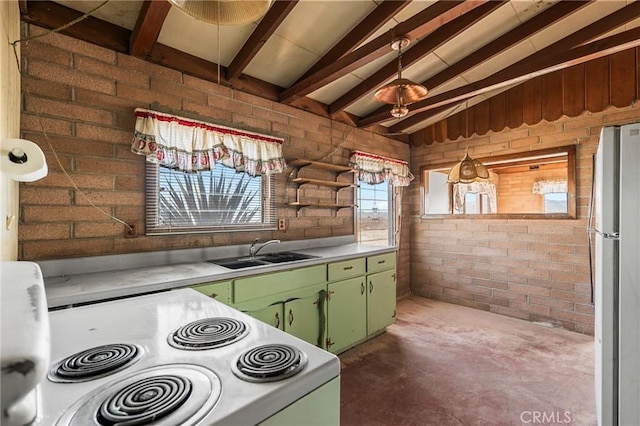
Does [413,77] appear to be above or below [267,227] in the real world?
above

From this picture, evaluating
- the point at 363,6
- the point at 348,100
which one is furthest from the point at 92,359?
the point at 348,100

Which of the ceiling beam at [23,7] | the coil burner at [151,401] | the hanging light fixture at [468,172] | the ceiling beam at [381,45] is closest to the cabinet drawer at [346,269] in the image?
the hanging light fixture at [468,172]

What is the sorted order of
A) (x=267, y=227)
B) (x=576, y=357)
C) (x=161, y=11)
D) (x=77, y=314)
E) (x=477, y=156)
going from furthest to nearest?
1. (x=477, y=156)
2. (x=267, y=227)
3. (x=576, y=357)
4. (x=161, y=11)
5. (x=77, y=314)

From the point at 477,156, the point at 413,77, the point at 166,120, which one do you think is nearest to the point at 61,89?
the point at 166,120

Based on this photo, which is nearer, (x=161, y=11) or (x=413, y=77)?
(x=161, y=11)

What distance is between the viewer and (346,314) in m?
2.78

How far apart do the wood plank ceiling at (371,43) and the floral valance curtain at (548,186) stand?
2778mm

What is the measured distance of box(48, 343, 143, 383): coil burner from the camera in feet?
2.52

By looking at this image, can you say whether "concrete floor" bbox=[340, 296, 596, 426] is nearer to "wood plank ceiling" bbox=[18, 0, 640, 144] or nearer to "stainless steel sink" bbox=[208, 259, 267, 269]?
"stainless steel sink" bbox=[208, 259, 267, 269]

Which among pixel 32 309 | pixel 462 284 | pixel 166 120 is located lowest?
pixel 462 284

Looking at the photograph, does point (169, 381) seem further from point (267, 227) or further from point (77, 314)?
point (267, 227)

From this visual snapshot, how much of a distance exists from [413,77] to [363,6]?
4.32ft

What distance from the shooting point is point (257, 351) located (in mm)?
892

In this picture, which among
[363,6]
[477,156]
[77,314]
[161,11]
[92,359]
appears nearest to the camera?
[92,359]
